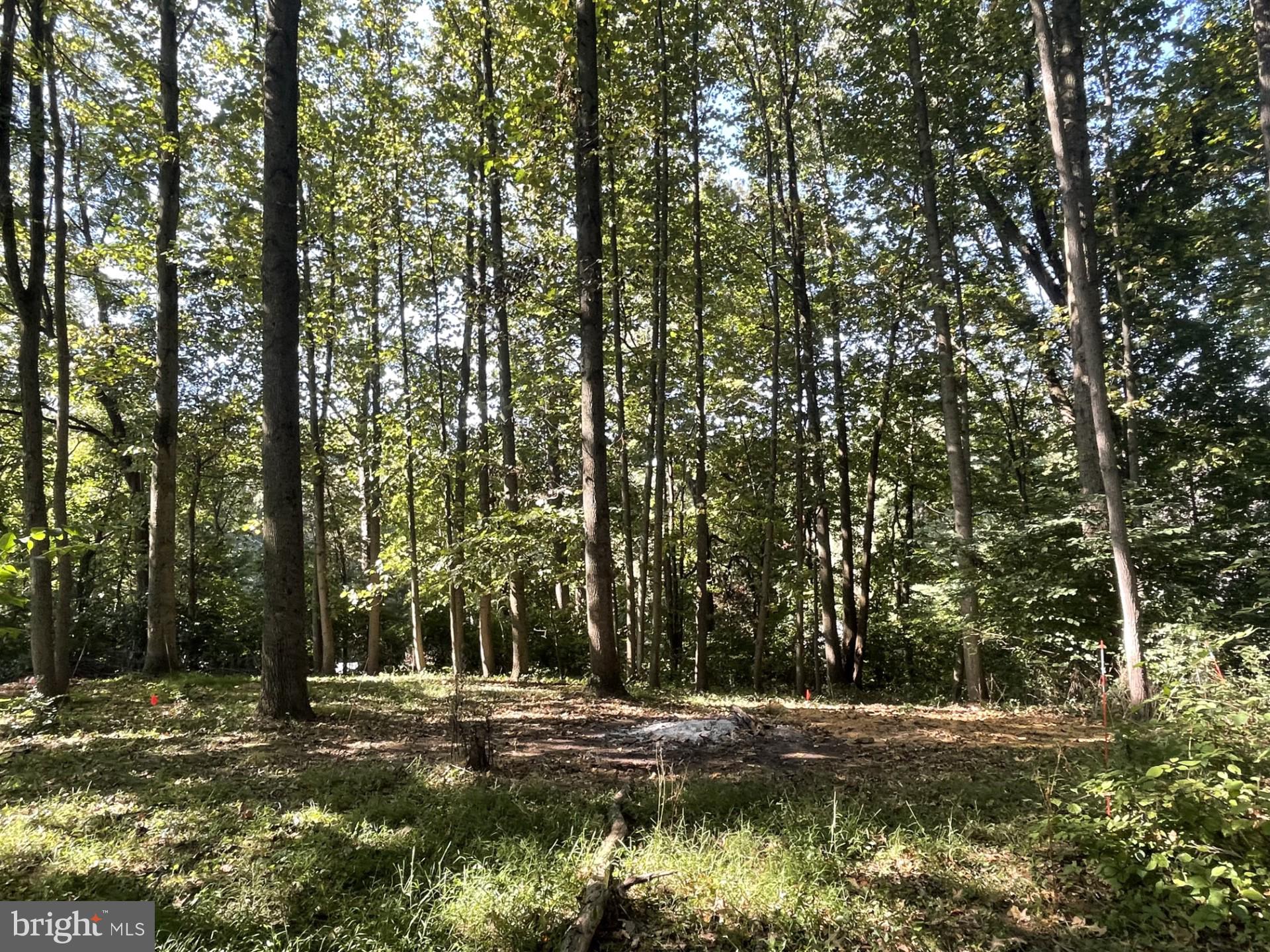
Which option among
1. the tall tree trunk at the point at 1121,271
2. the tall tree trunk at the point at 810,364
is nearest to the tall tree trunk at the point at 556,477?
the tall tree trunk at the point at 810,364

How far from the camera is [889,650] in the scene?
59.0 feet

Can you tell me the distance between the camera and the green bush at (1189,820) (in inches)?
119

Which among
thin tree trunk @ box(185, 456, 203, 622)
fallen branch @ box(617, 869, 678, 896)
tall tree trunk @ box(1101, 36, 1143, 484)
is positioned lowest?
fallen branch @ box(617, 869, 678, 896)

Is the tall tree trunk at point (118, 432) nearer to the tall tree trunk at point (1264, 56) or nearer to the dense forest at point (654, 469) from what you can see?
the dense forest at point (654, 469)

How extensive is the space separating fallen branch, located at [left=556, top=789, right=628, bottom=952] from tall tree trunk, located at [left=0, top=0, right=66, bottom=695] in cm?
759

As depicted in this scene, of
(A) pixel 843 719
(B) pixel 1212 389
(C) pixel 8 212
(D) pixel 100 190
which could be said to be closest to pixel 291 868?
(A) pixel 843 719

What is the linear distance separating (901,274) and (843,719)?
9.90m

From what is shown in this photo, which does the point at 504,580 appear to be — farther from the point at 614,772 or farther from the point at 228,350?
the point at 228,350

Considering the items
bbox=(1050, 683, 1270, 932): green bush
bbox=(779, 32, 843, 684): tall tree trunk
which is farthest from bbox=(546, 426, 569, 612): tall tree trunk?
bbox=(1050, 683, 1270, 932): green bush

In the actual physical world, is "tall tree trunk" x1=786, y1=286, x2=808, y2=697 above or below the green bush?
above

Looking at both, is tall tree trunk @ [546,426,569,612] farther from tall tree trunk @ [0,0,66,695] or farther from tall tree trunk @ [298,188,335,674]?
tall tree trunk @ [0,0,66,695]

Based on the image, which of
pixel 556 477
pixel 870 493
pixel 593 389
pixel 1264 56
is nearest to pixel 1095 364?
pixel 1264 56

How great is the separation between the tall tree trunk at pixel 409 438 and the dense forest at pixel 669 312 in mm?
150

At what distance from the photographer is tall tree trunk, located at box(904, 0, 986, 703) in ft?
31.6
